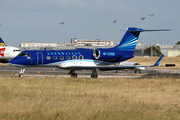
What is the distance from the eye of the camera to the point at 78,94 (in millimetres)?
16031

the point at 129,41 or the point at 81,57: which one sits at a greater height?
the point at 129,41

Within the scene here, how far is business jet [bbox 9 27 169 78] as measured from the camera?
2734 cm

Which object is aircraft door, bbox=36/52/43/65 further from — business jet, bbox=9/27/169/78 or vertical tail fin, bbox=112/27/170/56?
vertical tail fin, bbox=112/27/170/56

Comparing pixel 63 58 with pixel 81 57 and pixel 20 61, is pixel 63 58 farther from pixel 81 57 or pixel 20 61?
pixel 20 61

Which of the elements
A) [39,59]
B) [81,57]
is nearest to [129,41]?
[81,57]

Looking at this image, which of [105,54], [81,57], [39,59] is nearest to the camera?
[39,59]

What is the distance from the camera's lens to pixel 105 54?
3061cm

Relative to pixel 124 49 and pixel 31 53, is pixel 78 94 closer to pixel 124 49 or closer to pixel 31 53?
pixel 31 53

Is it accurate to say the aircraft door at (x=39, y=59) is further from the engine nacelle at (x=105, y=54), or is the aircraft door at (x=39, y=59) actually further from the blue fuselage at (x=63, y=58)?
the engine nacelle at (x=105, y=54)

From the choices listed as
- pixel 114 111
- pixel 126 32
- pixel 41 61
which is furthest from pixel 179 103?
pixel 126 32

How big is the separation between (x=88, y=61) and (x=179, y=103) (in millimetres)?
17537

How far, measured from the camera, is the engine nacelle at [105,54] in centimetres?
3047

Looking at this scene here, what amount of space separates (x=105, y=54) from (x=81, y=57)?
9.50 feet

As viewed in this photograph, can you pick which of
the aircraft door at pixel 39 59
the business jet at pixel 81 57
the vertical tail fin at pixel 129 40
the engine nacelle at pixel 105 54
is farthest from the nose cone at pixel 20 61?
the vertical tail fin at pixel 129 40
